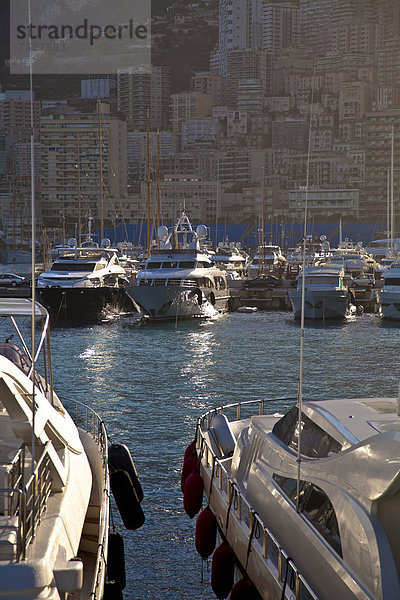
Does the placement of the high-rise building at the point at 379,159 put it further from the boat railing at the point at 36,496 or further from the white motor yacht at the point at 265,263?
the boat railing at the point at 36,496

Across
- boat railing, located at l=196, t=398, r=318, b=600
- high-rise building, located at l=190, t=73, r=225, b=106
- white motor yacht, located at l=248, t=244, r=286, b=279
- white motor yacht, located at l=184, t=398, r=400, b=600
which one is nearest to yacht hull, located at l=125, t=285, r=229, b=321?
white motor yacht, located at l=248, t=244, r=286, b=279

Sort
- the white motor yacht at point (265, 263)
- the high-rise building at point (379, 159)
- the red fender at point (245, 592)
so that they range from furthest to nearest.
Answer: the high-rise building at point (379, 159), the white motor yacht at point (265, 263), the red fender at point (245, 592)

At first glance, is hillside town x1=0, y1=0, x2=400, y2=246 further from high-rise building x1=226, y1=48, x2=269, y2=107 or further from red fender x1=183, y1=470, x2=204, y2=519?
red fender x1=183, y1=470, x2=204, y2=519

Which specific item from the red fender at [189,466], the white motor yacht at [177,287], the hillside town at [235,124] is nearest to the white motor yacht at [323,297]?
the white motor yacht at [177,287]

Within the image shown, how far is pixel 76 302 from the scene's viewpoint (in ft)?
104

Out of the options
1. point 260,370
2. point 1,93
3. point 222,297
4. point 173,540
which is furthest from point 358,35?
point 173,540

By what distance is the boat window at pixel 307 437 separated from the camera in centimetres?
572

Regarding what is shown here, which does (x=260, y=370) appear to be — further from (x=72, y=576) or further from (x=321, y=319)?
(x=72, y=576)

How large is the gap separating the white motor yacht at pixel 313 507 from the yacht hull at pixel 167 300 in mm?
23038

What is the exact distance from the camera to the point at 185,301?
3158 cm

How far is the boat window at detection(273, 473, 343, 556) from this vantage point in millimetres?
5152

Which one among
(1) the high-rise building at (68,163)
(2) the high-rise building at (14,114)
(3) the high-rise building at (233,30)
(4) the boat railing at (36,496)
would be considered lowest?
(4) the boat railing at (36,496)

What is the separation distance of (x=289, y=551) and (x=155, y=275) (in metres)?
26.3

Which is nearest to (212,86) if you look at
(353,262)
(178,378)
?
(353,262)
